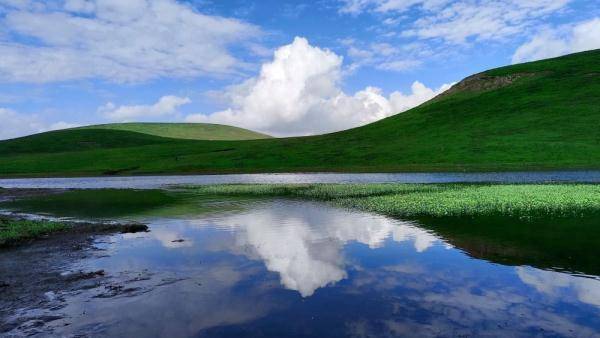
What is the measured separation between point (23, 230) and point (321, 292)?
26.5 m

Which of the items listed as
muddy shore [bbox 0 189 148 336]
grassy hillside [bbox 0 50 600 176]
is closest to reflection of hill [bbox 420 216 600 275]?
muddy shore [bbox 0 189 148 336]

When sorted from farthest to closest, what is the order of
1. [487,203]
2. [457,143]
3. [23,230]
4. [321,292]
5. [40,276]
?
[457,143] < [487,203] < [23,230] < [40,276] < [321,292]

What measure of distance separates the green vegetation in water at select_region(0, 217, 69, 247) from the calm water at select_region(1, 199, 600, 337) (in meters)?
5.43

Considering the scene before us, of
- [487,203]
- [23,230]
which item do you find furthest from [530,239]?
[23,230]

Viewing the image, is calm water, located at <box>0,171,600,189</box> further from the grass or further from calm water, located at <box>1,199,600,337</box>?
calm water, located at <box>1,199,600,337</box>

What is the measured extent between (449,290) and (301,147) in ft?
494

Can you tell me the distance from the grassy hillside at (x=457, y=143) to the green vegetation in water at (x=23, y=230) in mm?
90951

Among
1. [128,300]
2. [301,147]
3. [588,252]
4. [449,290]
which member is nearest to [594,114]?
[301,147]

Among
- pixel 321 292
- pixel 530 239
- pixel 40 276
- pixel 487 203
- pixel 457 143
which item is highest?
pixel 457 143

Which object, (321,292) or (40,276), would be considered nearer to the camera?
(321,292)

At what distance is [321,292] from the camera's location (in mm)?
19141

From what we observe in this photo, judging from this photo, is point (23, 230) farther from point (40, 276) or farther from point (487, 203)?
point (487, 203)

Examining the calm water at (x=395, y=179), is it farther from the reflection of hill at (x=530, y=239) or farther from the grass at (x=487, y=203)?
the reflection of hill at (x=530, y=239)

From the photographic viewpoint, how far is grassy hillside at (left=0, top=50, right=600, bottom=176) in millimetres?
114512
